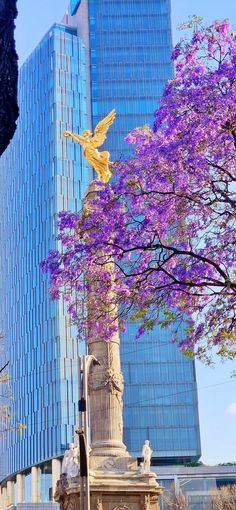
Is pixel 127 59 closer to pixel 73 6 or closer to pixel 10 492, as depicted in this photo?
pixel 73 6

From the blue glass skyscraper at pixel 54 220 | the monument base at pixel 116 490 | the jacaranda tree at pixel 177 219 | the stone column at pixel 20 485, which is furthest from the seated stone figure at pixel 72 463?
the stone column at pixel 20 485

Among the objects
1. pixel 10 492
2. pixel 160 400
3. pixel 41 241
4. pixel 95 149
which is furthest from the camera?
pixel 10 492

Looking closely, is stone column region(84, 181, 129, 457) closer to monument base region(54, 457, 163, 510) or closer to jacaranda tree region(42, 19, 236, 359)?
monument base region(54, 457, 163, 510)

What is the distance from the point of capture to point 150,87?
108812mm

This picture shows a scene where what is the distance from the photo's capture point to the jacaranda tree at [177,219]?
42.8ft

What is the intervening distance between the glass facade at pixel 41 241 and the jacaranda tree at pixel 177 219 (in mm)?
76100

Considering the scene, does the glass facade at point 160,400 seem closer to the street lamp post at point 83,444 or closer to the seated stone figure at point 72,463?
the seated stone figure at point 72,463

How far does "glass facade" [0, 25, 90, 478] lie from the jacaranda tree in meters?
76.1

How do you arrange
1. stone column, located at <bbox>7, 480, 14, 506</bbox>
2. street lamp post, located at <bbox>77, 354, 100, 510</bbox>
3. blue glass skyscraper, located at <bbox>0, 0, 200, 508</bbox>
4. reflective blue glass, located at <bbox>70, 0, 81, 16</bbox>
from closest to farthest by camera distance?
street lamp post, located at <bbox>77, 354, 100, 510</bbox> → blue glass skyscraper, located at <bbox>0, 0, 200, 508</bbox> → stone column, located at <bbox>7, 480, 14, 506</bbox> → reflective blue glass, located at <bbox>70, 0, 81, 16</bbox>

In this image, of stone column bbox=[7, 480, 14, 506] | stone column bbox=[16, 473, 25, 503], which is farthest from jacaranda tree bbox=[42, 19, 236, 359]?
stone column bbox=[7, 480, 14, 506]

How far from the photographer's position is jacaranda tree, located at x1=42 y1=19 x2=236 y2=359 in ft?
42.8

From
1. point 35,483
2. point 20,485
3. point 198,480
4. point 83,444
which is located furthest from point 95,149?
→ point 20,485

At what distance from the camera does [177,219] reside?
1341 centimetres

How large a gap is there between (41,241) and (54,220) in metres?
5.68
